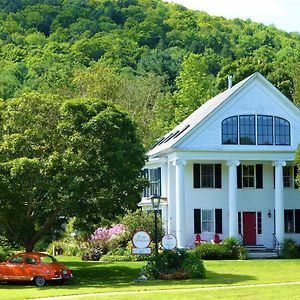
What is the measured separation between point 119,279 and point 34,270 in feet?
12.7

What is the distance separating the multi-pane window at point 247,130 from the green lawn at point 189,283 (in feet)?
25.9

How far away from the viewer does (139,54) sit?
10744 centimetres

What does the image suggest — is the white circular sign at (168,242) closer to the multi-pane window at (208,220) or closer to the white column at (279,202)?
the multi-pane window at (208,220)

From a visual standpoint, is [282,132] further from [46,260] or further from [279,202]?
[46,260]

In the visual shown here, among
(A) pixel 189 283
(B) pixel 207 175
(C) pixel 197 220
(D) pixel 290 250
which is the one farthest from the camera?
(B) pixel 207 175

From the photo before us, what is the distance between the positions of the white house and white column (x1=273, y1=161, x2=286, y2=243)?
0.06 metres

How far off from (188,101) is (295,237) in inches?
1388

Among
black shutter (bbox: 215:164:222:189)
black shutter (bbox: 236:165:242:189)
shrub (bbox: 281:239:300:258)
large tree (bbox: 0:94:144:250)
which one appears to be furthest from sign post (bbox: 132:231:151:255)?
black shutter (bbox: 236:165:242:189)

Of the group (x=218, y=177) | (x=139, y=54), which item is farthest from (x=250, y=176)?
(x=139, y=54)

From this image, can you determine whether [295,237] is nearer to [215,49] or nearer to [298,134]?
[298,134]

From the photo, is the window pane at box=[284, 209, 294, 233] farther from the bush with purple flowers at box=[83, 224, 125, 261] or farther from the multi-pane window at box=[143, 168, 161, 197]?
the bush with purple flowers at box=[83, 224, 125, 261]

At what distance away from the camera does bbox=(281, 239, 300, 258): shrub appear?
41.2 meters

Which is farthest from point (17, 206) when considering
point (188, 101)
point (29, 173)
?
point (188, 101)

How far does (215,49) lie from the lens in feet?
364
